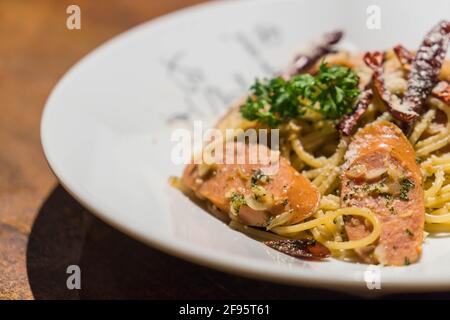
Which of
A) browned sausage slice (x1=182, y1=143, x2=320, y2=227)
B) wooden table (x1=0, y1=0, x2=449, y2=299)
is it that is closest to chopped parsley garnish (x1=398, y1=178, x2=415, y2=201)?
browned sausage slice (x1=182, y1=143, x2=320, y2=227)

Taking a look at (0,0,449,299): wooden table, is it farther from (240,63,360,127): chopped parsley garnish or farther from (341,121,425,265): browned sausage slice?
(240,63,360,127): chopped parsley garnish

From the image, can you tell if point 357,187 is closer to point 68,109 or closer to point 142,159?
point 142,159

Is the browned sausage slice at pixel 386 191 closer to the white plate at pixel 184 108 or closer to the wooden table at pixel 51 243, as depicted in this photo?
the white plate at pixel 184 108

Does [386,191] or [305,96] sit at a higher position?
[305,96]

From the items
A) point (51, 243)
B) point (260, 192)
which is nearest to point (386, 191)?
point (260, 192)

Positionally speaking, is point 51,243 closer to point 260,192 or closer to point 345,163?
point 260,192

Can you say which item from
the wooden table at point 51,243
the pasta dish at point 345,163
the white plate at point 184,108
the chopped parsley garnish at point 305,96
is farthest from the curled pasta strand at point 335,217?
the chopped parsley garnish at point 305,96
